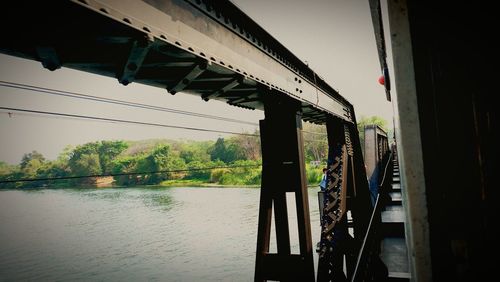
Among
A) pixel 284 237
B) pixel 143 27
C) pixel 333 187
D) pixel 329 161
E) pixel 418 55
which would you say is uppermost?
pixel 143 27

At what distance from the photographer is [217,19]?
239 cm

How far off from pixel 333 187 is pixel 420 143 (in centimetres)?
427

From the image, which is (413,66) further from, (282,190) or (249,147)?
(249,147)

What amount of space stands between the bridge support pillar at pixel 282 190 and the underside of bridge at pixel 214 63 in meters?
0.01

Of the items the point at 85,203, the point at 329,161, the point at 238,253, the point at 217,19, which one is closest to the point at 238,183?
the point at 85,203

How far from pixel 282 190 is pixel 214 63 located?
204 centimetres

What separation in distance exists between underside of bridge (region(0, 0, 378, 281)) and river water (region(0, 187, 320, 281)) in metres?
10.00

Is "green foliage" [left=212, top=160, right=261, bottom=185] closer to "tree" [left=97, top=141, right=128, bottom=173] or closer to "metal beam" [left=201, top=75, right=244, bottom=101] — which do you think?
"metal beam" [left=201, top=75, right=244, bottom=101]

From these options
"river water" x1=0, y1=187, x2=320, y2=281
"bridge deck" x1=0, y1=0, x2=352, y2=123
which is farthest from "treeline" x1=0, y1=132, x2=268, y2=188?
"bridge deck" x1=0, y1=0, x2=352, y2=123

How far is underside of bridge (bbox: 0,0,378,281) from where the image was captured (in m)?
1.55

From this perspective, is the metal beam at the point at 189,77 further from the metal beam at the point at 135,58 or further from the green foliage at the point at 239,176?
the green foliage at the point at 239,176

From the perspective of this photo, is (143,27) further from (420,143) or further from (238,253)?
(238,253)

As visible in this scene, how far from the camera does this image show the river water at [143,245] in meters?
14.0

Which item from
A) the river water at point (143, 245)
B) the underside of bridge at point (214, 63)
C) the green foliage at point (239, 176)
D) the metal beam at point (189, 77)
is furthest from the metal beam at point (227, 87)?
the green foliage at point (239, 176)
